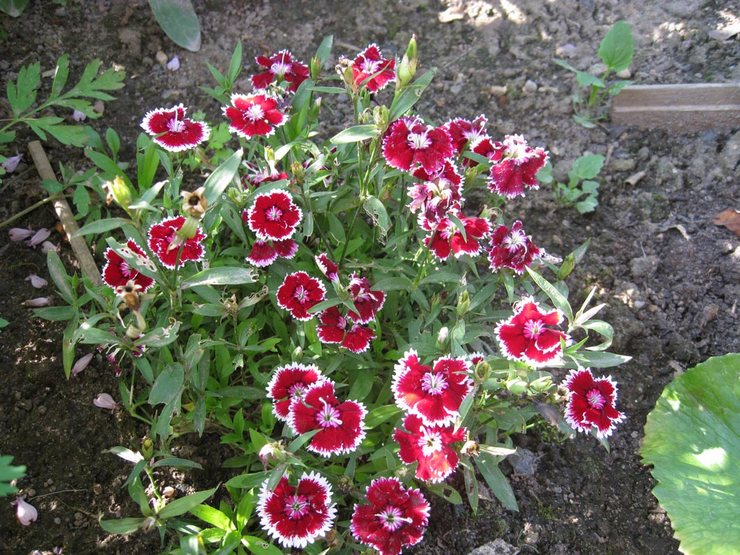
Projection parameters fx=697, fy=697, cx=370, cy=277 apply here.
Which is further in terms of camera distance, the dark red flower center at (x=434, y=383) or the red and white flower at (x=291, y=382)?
the red and white flower at (x=291, y=382)

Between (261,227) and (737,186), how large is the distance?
222 cm

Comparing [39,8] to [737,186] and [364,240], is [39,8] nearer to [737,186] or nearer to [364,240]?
[364,240]

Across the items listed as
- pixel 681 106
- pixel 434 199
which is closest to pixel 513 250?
pixel 434 199

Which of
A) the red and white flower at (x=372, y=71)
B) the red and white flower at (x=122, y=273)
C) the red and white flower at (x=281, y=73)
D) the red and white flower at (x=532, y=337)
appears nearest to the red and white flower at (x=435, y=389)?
the red and white flower at (x=532, y=337)

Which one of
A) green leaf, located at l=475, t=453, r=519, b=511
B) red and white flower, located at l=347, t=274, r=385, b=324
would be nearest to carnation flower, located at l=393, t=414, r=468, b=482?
green leaf, located at l=475, t=453, r=519, b=511

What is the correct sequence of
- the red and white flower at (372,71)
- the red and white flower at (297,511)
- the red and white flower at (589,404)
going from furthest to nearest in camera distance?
the red and white flower at (372,71)
the red and white flower at (589,404)
the red and white flower at (297,511)

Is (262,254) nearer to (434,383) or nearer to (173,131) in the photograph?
(173,131)

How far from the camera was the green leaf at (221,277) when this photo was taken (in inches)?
75.7

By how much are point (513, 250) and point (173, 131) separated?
1141 millimetres

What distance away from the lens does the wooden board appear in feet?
10.5

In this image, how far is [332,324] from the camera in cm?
215

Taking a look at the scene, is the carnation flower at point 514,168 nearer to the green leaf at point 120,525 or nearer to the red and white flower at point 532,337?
the red and white flower at point 532,337

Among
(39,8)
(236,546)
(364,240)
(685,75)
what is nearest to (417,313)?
(364,240)

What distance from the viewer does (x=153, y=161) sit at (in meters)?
2.59
